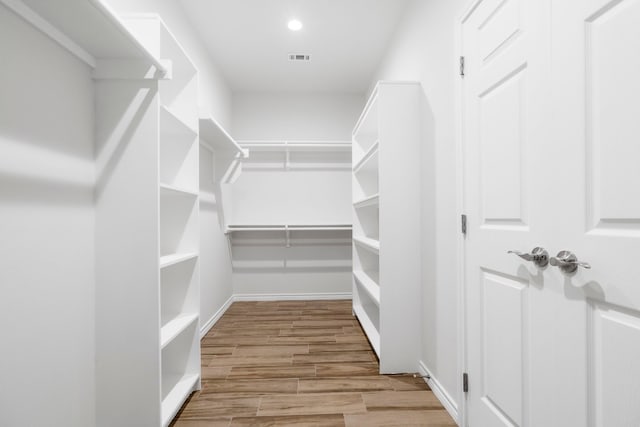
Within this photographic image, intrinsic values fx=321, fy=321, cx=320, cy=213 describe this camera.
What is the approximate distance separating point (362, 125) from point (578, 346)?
7.65 ft

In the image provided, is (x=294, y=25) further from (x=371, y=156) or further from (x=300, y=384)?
(x=300, y=384)

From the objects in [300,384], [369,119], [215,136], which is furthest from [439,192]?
[215,136]

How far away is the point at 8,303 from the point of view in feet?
3.30

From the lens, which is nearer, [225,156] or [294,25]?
[294,25]

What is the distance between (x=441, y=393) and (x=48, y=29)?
2.38 metres

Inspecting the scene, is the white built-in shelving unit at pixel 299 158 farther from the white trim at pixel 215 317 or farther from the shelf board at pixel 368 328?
the shelf board at pixel 368 328

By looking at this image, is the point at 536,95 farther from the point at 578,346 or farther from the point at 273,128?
the point at 273,128

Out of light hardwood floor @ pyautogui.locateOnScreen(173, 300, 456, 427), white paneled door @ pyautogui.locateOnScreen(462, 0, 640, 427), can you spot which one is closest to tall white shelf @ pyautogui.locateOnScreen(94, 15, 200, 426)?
light hardwood floor @ pyautogui.locateOnScreen(173, 300, 456, 427)

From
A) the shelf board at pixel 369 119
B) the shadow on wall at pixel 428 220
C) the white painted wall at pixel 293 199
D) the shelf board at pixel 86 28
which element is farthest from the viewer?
the white painted wall at pixel 293 199

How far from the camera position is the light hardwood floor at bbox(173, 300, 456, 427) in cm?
163

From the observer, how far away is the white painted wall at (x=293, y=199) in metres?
3.97

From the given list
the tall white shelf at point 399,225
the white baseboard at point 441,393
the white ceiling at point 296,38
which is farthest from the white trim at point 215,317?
the white ceiling at point 296,38

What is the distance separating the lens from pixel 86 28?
1.14m

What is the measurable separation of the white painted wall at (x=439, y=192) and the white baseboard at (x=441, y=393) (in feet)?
0.06
